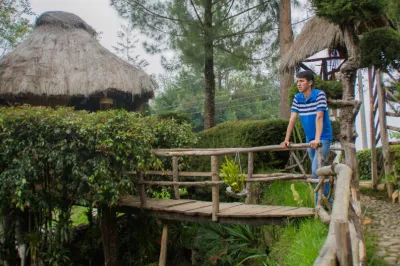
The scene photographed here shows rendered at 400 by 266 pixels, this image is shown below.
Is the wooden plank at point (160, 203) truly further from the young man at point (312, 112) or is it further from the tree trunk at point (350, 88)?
the tree trunk at point (350, 88)

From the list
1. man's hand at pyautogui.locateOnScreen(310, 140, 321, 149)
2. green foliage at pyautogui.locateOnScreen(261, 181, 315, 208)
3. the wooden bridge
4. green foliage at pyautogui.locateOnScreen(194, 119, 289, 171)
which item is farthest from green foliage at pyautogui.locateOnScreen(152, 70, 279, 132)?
man's hand at pyautogui.locateOnScreen(310, 140, 321, 149)

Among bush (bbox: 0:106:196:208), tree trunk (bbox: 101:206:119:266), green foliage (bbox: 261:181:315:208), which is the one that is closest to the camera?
bush (bbox: 0:106:196:208)

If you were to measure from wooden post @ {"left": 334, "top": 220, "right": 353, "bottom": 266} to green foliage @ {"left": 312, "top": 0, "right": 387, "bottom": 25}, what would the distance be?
12.6 feet

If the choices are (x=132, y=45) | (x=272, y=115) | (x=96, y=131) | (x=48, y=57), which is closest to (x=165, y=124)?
(x=96, y=131)

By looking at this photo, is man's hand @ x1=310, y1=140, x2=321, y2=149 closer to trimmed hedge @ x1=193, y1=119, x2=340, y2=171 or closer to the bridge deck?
the bridge deck

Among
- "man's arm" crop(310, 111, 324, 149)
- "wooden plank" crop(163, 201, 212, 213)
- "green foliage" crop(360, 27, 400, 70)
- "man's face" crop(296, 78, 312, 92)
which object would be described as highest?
"green foliage" crop(360, 27, 400, 70)

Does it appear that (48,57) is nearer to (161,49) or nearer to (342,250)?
(161,49)

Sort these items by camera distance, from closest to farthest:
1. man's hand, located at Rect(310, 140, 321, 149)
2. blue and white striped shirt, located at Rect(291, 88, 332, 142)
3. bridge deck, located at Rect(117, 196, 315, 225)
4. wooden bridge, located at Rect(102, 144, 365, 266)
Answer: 1. wooden bridge, located at Rect(102, 144, 365, 266)
2. man's hand, located at Rect(310, 140, 321, 149)
3. blue and white striped shirt, located at Rect(291, 88, 332, 142)
4. bridge deck, located at Rect(117, 196, 315, 225)

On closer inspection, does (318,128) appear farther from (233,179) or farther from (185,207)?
(185,207)

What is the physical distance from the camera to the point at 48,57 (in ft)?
34.8

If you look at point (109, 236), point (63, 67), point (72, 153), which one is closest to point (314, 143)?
point (72, 153)

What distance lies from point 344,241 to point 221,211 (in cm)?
338

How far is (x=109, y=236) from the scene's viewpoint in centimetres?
586

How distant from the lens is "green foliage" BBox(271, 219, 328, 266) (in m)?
3.26
